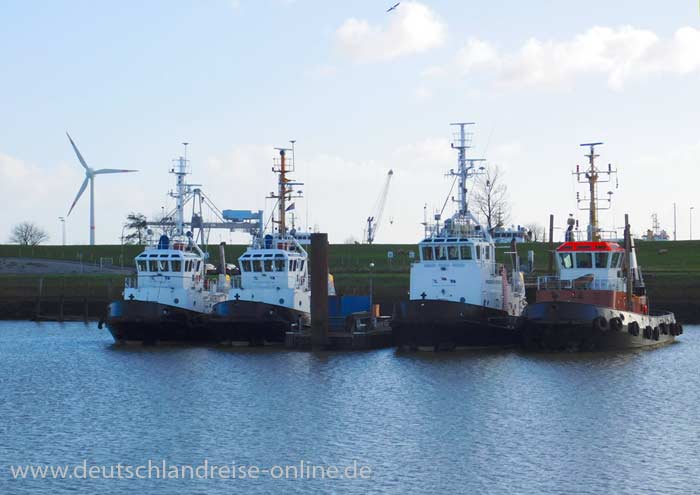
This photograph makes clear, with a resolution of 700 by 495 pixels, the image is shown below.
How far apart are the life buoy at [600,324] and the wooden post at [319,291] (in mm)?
11205

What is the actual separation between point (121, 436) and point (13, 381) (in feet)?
42.7

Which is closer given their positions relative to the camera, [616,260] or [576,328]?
[576,328]

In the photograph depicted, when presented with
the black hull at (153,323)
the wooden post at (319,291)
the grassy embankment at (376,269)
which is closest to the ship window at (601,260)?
the wooden post at (319,291)

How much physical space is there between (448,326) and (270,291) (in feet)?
32.9

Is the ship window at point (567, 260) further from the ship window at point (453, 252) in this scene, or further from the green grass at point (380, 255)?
the green grass at point (380, 255)

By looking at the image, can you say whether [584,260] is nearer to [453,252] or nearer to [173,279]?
[453,252]

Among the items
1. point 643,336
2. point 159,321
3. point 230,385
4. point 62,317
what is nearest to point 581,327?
point 643,336

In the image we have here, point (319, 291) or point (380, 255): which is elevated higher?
point (380, 255)

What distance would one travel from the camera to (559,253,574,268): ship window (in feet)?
172

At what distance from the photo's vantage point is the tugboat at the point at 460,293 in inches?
1871

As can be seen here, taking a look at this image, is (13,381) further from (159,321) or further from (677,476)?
(677,476)

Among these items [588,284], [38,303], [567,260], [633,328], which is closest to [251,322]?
[567,260]

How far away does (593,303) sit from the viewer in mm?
49094

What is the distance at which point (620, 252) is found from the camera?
52531 mm
